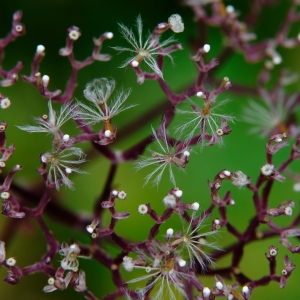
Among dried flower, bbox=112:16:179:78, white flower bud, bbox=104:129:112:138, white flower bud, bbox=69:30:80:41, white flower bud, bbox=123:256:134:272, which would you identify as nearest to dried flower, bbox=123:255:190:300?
white flower bud, bbox=123:256:134:272

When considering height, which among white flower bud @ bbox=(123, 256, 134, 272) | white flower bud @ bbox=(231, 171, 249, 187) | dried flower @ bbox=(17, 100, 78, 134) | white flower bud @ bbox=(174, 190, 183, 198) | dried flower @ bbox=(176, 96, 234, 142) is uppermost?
dried flower @ bbox=(17, 100, 78, 134)

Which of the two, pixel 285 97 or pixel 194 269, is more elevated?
pixel 194 269

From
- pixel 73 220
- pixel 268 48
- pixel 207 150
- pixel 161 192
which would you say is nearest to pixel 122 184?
pixel 161 192

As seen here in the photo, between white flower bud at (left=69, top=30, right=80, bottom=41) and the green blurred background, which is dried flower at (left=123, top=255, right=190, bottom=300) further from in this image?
the green blurred background

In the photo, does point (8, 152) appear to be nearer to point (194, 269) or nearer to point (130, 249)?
point (130, 249)

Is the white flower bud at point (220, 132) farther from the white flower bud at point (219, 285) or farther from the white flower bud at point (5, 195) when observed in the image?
the white flower bud at point (5, 195)

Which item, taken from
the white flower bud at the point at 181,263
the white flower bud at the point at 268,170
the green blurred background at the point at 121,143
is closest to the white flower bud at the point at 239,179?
the white flower bud at the point at 268,170

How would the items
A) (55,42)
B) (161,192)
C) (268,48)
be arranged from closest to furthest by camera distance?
(268,48) → (161,192) → (55,42)

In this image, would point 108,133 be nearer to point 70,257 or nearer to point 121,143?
point 70,257

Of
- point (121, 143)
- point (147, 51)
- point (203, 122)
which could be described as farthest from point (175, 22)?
point (121, 143)
